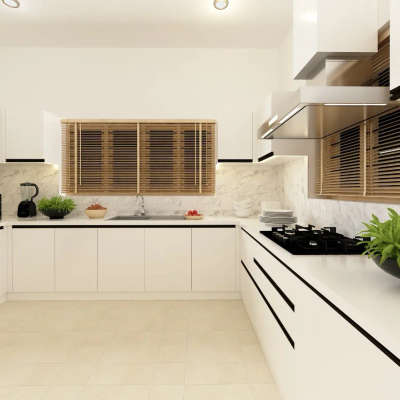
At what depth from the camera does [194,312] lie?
124 inches

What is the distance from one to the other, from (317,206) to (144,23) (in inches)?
100

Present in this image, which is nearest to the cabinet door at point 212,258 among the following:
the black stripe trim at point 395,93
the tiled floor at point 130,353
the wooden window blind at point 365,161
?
the tiled floor at point 130,353

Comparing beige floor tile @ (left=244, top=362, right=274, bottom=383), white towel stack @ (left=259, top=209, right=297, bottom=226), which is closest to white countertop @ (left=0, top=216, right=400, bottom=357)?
beige floor tile @ (left=244, top=362, right=274, bottom=383)

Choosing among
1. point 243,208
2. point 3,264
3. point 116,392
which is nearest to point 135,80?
point 243,208

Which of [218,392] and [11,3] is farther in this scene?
[11,3]

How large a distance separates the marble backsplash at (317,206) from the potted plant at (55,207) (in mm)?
2589

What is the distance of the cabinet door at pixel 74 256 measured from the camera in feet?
11.3

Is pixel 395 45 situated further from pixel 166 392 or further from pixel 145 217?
pixel 145 217

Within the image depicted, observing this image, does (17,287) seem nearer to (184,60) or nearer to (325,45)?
(184,60)

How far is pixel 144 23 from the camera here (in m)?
3.27

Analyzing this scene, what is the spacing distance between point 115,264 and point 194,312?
102 centimetres

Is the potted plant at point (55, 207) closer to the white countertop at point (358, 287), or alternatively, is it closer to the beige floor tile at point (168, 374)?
the beige floor tile at point (168, 374)

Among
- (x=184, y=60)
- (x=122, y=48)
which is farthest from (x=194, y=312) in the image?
(x=122, y=48)

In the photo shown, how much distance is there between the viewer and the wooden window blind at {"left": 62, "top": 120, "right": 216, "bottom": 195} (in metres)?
4.05
